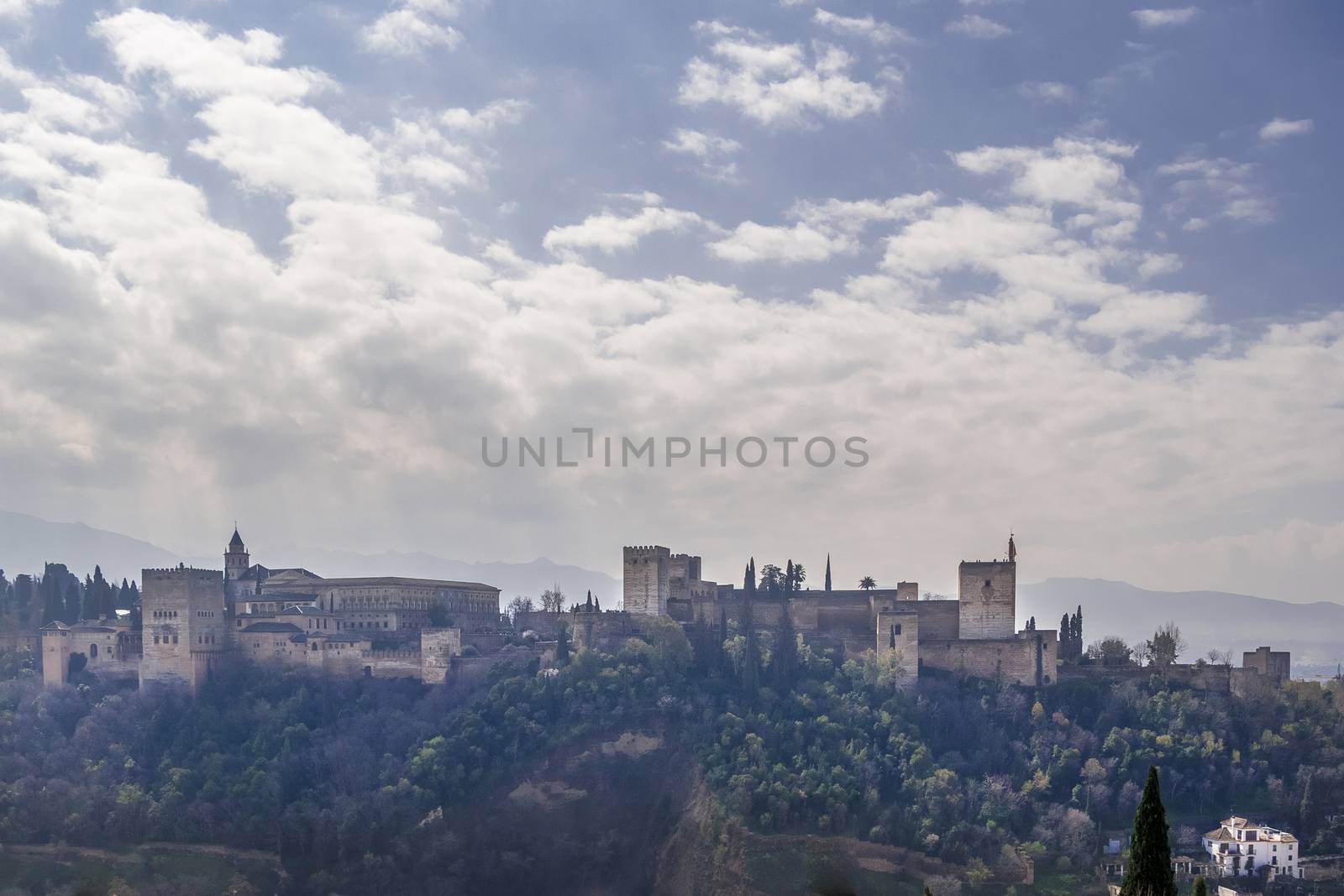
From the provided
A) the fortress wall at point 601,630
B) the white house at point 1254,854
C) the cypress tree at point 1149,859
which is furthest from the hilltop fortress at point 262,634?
the cypress tree at point 1149,859

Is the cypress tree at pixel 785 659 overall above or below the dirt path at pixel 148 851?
above

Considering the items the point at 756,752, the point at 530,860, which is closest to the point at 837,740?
the point at 756,752

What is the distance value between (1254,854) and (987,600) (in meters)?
15.7

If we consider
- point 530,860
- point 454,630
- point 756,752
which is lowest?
point 530,860

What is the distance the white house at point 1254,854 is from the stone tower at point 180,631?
4278cm

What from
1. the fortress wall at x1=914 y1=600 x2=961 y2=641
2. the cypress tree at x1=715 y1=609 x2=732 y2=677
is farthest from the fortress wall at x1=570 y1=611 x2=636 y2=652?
the fortress wall at x1=914 y1=600 x2=961 y2=641

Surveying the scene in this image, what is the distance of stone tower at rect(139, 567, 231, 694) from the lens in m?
61.8

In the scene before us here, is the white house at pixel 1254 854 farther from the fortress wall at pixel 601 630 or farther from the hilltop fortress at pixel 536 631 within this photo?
the fortress wall at pixel 601 630

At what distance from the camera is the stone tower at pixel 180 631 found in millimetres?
61781

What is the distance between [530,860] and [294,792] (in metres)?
10.2

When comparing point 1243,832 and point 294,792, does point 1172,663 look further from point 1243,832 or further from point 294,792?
point 294,792

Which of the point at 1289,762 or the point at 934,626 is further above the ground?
the point at 934,626

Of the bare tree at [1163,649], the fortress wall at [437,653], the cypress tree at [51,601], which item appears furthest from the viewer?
the cypress tree at [51,601]

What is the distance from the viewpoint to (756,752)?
5559 centimetres
